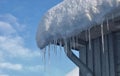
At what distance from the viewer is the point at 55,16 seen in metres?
6.79

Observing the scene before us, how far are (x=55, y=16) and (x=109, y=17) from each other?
1.26 m

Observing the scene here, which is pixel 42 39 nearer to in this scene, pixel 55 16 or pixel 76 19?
pixel 55 16

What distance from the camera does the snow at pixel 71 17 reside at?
5884mm

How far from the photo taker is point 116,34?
7.35m

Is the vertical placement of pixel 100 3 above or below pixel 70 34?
above

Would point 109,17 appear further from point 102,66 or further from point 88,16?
point 102,66

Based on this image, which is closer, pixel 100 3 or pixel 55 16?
pixel 100 3

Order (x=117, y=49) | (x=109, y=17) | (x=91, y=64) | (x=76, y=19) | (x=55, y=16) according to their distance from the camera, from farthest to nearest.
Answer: (x=91, y=64) < (x=117, y=49) < (x=55, y=16) < (x=76, y=19) < (x=109, y=17)

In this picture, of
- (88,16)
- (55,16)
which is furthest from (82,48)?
(88,16)

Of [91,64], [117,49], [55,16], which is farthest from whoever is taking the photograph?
[91,64]

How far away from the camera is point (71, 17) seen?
6.40m

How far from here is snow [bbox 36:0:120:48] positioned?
588 centimetres

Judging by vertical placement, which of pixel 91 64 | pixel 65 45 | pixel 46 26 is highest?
pixel 46 26

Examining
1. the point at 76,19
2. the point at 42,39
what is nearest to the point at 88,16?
the point at 76,19
